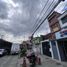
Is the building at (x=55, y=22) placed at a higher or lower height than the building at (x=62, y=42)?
higher

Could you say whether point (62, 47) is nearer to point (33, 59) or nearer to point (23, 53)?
point (33, 59)

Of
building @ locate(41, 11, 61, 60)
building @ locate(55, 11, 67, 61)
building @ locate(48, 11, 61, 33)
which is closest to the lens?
building @ locate(55, 11, 67, 61)

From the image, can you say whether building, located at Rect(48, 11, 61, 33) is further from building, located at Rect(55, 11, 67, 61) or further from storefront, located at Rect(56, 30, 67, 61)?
storefront, located at Rect(56, 30, 67, 61)

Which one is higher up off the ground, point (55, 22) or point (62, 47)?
point (55, 22)

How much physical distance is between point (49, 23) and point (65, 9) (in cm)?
796

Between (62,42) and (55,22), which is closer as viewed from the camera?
(62,42)

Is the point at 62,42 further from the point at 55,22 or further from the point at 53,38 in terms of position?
the point at 55,22

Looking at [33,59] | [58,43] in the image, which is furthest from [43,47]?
[33,59]

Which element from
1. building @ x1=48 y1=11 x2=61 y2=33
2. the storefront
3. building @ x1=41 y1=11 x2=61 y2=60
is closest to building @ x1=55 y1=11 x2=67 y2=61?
the storefront

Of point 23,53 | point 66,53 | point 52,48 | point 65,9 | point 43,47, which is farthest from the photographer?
point 43,47

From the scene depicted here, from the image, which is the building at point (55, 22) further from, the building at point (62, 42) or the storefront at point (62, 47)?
the storefront at point (62, 47)

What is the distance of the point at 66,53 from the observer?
13.5 metres

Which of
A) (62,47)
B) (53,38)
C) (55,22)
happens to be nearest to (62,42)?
(62,47)

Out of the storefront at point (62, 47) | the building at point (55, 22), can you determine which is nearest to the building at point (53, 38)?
the building at point (55, 22)
